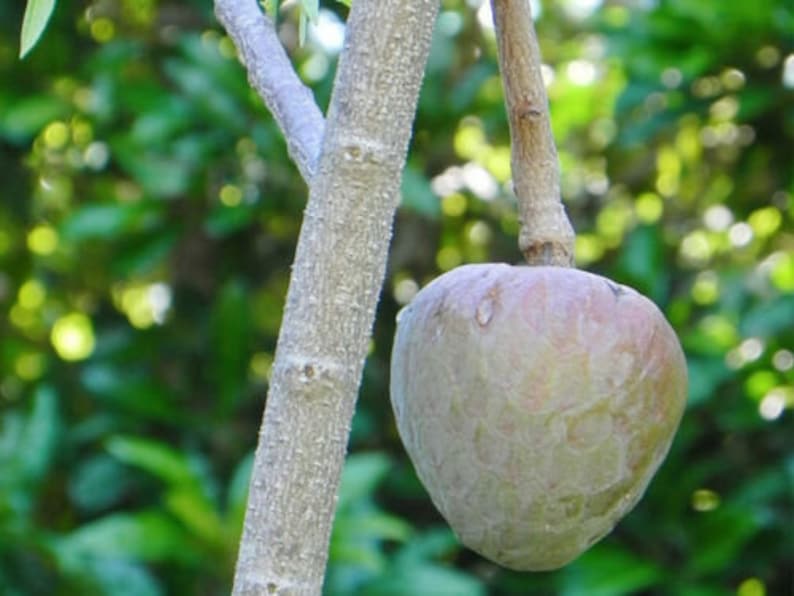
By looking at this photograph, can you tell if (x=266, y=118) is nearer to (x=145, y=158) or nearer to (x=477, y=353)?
(x=145, y=158)

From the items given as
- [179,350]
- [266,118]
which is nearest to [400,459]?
[179,350]

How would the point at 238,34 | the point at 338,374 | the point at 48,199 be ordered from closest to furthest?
the point at 338,374 < the point at 238,34 < the point at 48,199

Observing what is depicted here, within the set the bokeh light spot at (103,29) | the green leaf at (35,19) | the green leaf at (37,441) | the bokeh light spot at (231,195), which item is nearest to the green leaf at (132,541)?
the green leaf at (37,441)

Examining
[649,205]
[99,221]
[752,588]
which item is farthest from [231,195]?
[752,588]

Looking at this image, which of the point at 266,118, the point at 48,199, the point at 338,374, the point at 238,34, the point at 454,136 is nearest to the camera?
the point at 338,374

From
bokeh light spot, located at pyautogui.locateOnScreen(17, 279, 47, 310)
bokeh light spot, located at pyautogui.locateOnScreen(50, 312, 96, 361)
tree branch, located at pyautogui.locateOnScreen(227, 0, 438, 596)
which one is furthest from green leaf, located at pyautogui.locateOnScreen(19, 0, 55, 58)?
bokeh light spot, located at pyautogui.locateOnScreen(17, 279, 47, 310)

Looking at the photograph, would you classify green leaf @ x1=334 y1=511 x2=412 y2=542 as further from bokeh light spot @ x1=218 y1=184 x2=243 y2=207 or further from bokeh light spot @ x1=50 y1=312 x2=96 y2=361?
bokeh light spot @ x1=50 y1=312 x2=96 y2=361

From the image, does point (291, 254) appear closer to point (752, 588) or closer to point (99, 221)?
point (99, 221)
